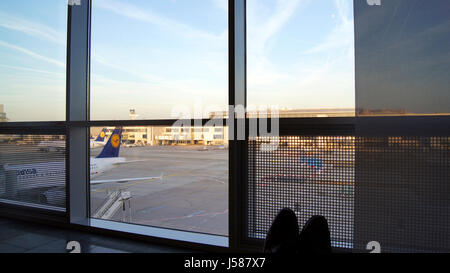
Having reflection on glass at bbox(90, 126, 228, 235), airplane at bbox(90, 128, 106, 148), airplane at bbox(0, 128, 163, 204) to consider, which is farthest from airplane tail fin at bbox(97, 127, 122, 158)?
airplane at bbox(0, 128, 163, 204)

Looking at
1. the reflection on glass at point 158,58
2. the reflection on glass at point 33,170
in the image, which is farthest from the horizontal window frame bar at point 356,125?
the reflection on glass at point 33,170

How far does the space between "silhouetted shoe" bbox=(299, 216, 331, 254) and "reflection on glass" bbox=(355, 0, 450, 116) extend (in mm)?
1218

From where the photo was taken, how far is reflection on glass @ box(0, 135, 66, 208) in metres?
3.09

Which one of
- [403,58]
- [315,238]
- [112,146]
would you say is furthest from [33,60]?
[403,58]

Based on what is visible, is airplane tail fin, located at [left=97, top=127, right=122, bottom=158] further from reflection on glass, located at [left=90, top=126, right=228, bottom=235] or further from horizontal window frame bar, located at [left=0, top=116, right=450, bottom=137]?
horizontal window frame bar, located at [left=0, top=116, right=450, bottom=137]

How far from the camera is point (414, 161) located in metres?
1.83

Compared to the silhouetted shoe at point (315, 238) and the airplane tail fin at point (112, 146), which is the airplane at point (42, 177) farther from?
the silhouetted shoe at point (315, 238)

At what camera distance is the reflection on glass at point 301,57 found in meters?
2.17

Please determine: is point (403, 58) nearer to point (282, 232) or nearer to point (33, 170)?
point (282, 232)

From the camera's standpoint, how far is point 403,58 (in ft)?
6.12

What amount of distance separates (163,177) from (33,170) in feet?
10.9
